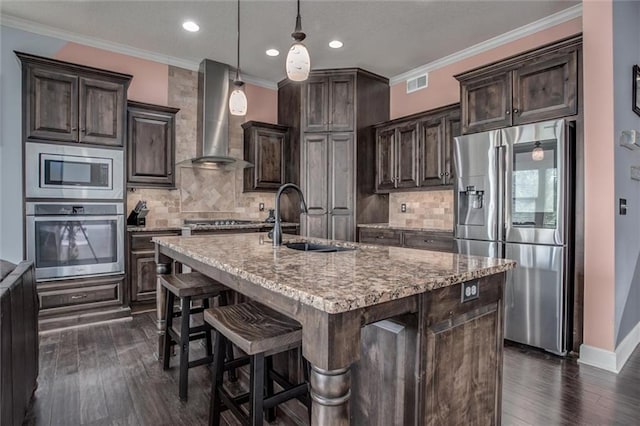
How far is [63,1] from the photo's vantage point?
324cm

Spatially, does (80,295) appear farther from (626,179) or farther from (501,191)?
(626,179)

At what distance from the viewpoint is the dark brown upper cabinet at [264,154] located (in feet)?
16.3

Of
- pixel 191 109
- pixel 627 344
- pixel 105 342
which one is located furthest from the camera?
pixel 191 109

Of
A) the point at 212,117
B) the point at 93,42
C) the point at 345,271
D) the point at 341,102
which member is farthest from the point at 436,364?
the point at 93,42

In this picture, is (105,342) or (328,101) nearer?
(105,342)

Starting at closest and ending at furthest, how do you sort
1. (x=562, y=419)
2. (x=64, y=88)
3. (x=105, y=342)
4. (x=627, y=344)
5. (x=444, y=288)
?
(x=444, y=288) < (x=562, y=419) < (x=627, y=344) < (x=105, y=342) < (x=64, y=88)

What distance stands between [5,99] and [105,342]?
2.72 metres

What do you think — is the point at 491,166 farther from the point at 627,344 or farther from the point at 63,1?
the point at 63,1

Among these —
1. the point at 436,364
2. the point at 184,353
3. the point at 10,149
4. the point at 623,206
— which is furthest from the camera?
the point at 10,149

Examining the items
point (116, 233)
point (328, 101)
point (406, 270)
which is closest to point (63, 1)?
point (116, 233)

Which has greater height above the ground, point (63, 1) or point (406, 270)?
point (63, 1)

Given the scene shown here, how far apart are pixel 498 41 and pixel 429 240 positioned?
2.39 metres

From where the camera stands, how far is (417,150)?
14.1ft

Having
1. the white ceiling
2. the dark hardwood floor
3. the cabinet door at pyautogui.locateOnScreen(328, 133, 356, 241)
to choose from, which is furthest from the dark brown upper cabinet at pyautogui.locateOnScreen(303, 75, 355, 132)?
the dark hardwood floor
